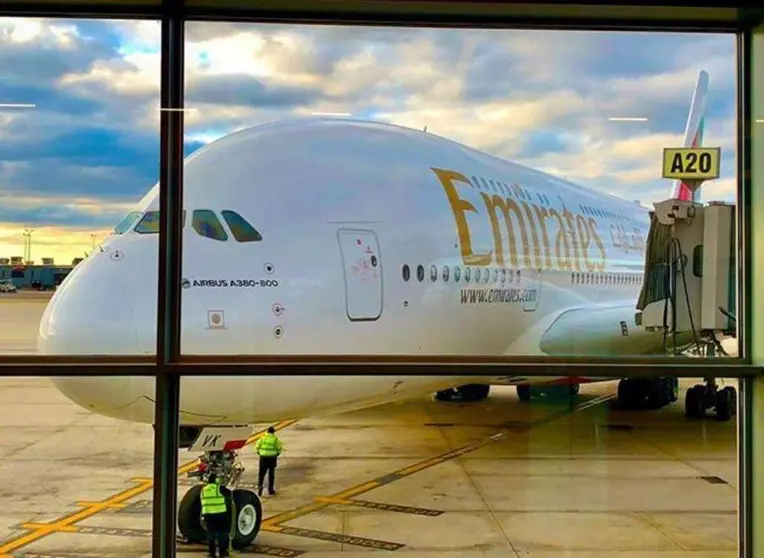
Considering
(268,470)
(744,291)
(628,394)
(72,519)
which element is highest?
(744,291)

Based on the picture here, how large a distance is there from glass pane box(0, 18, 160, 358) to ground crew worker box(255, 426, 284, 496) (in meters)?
2.34

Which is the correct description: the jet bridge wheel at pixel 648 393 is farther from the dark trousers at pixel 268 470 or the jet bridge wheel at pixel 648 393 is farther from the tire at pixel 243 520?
the tire at pixel 243 520

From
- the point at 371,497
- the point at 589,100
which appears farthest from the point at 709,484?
the point at 589,100

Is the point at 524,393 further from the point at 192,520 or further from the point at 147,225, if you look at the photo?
the point at 147,225

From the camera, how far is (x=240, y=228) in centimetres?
596

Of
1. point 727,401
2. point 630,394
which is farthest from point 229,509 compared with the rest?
point 630,394

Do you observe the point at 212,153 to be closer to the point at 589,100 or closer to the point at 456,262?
the point at 456,262

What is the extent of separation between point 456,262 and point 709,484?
4.20 metres

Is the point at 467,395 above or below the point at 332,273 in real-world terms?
below

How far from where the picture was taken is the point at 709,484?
921cm

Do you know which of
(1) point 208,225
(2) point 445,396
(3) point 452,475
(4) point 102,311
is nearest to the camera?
(4) point 102,311

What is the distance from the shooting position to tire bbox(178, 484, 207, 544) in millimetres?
6219

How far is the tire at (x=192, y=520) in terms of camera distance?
622 cm

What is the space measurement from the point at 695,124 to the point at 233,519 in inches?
212
